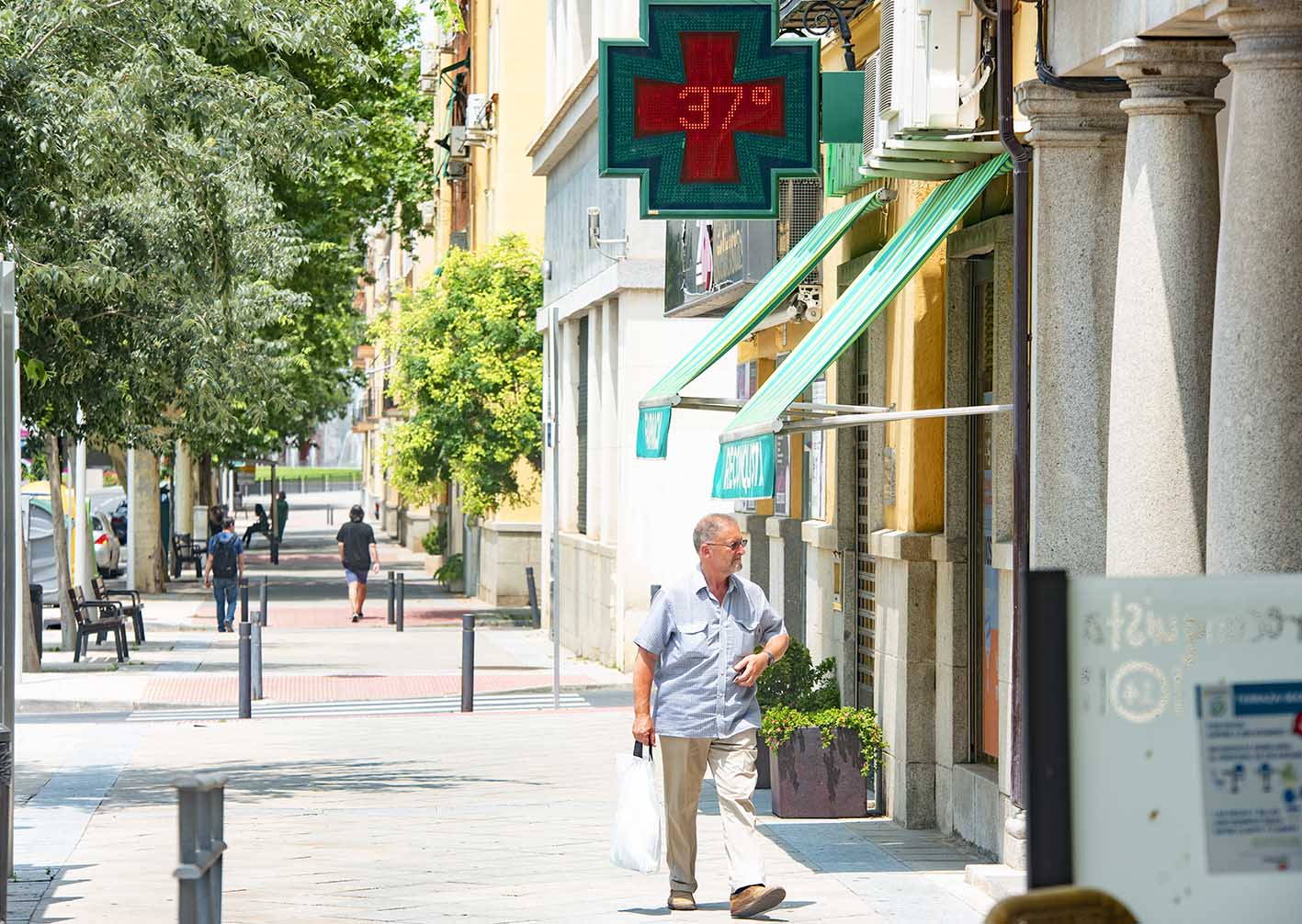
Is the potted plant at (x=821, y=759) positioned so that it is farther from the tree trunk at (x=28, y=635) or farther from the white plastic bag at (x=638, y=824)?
the tree trunk at (x=28, y=635)

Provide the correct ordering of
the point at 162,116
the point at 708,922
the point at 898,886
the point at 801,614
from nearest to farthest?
Result: the point at 708,922 < the point at 898,886 < the point at 162,116 < the point at 801,614

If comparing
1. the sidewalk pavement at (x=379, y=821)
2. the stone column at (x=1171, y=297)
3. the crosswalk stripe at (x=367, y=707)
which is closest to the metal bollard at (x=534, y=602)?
the sidewalk pavement at (x=379, y=821)

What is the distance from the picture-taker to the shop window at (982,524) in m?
11.5

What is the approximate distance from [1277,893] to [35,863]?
8781 mm

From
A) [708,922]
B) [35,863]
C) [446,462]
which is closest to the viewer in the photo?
[708,922]

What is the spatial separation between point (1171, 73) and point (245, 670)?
12.8 metres

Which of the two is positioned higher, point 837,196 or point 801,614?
point 837,196

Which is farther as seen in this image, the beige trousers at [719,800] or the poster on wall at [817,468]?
the poster on wall at [817,468]

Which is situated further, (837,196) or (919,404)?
(837,196)

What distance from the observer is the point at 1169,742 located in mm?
3506

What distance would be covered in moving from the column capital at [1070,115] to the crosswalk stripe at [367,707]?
40.7ft

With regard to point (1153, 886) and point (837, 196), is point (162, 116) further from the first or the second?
point (1153, 886)

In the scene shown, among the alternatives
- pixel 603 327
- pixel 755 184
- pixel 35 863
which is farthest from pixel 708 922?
pixel 603 327

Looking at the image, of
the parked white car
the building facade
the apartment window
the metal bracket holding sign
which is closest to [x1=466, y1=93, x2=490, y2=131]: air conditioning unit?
the building facade
